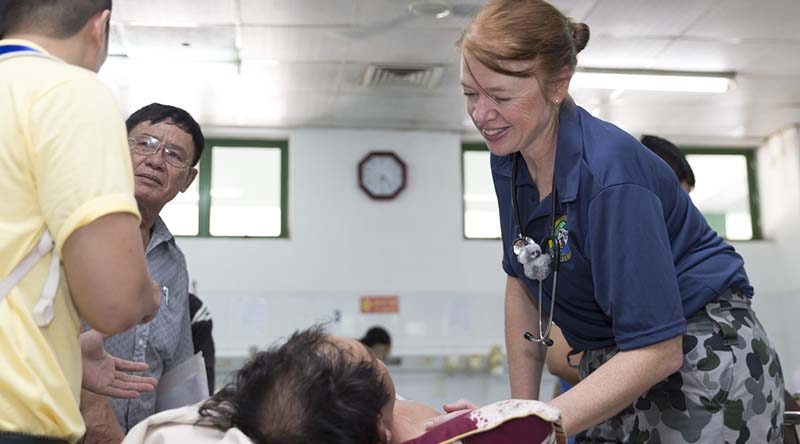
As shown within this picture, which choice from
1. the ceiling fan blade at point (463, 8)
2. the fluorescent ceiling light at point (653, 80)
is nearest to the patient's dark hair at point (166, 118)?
the ceiling fan blade at point (463, 8)

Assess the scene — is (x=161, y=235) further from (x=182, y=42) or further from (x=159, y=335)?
(x=182, y=42)

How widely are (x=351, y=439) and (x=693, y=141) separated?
7.40 metres

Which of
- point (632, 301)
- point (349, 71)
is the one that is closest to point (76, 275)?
point (632, 301)

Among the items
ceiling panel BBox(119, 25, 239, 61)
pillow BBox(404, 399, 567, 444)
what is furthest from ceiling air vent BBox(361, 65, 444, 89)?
pillow BBox(404, 399, 567, 444)

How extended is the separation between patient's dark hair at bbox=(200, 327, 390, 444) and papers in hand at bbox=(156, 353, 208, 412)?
25.8 inches

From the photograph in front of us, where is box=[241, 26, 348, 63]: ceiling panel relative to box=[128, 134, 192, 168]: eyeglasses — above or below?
above

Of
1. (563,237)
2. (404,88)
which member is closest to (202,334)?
(563,237)

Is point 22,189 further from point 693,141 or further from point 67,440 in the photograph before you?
point 693,141

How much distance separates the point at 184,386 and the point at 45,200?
93cm

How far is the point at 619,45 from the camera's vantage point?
5707mm

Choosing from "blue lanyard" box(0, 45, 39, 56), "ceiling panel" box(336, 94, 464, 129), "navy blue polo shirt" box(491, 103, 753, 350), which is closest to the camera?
"blue lanyard" box(0, 45, 39, 56)

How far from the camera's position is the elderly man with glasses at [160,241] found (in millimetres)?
1979

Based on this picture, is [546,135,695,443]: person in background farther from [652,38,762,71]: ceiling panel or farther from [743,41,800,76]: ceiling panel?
[743,41,800,76]: ceiling panel

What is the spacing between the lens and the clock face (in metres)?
7.43
